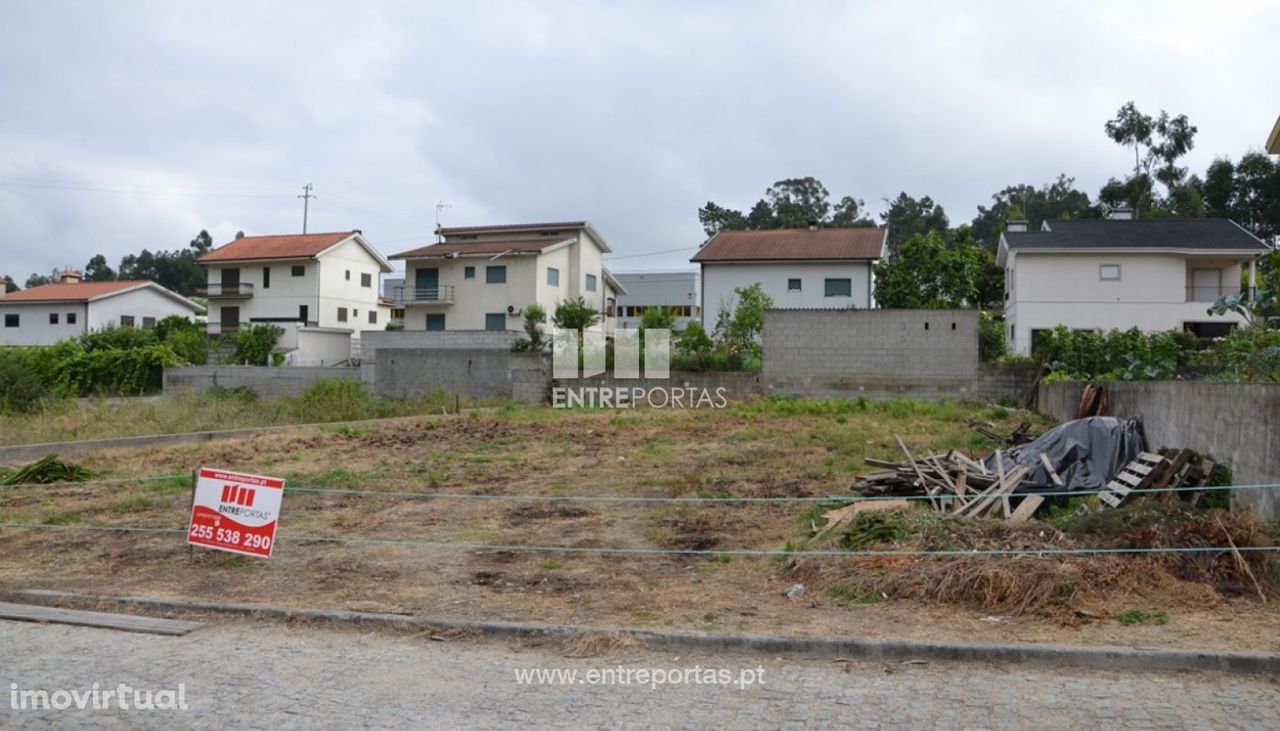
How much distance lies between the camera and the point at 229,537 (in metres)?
7.38

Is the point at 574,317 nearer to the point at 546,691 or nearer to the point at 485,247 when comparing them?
the point at 485,247

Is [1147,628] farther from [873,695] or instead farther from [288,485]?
[288,485]

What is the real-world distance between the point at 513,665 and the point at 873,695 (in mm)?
1974

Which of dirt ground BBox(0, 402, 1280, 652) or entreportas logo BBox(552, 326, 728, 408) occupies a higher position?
entreportas logo BBox(552, 326, 728, 408)

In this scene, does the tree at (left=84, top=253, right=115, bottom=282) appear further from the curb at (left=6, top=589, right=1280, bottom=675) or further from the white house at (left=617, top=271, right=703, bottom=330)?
the curb at (left=6, top=589, right=1280, bottom=675)

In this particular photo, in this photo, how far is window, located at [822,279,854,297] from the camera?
38.4 metres

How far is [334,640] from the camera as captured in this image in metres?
5.55

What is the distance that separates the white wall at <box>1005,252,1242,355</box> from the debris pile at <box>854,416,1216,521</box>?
2292cm

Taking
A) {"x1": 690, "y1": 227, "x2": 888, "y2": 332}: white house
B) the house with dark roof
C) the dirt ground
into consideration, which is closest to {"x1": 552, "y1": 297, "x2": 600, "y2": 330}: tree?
{"x1": 690, "y1": 227, "x2": 888, "y2": 332}: white house

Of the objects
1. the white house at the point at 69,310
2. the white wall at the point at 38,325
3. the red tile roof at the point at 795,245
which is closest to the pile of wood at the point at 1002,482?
the red tile roof at the point at 795,245

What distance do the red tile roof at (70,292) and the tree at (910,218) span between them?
49780 millimetres

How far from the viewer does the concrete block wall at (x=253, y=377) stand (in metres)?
29.9

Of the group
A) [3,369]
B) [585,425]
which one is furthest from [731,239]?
[3,369]

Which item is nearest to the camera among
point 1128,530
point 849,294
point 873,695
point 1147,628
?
point 873,695
